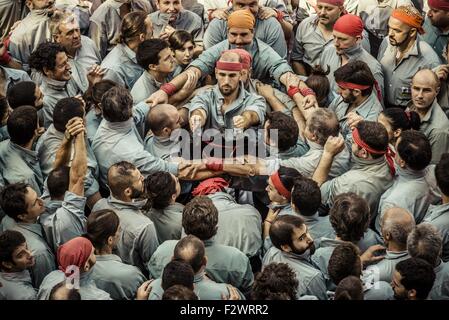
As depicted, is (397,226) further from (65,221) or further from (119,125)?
(119,125)

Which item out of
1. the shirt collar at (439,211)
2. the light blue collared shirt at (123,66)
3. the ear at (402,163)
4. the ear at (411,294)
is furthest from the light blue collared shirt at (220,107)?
the ear at (411,294)

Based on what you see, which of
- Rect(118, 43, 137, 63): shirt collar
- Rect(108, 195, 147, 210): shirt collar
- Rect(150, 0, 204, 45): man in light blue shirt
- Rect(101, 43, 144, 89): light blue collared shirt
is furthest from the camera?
Rect(150, 0, 204, 45): man in light blue shirt

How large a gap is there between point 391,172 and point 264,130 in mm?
1118

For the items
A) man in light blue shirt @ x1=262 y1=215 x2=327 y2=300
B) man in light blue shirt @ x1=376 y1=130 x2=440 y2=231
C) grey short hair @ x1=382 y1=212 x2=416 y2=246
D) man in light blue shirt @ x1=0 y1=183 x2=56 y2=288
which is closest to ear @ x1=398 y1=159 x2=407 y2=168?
man in light blue shirt @ x1=376 y1=130 x2=440 y2=231

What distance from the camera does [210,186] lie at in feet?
29.4

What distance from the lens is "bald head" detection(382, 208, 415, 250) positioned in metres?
7.92

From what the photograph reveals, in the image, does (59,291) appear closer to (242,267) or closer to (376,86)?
(242,267)

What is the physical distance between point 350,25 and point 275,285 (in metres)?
3.72

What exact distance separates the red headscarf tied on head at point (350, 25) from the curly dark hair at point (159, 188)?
2666mm

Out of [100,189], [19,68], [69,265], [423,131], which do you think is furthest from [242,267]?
[19,68]

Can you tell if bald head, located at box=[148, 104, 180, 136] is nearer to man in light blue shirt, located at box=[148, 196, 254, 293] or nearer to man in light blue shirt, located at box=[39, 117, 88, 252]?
man in light blue shirt, located at box=[39, 117, 88, 252]

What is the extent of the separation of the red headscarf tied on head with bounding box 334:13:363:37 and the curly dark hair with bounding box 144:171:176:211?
2.67 meters

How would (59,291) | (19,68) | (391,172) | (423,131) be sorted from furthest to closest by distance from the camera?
(19,68) → (423,131) → (391,172) → (59,291)

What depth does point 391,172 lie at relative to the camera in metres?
8.93
